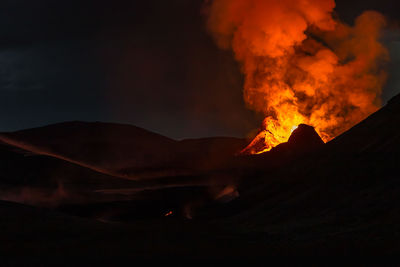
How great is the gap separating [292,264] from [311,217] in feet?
49.8

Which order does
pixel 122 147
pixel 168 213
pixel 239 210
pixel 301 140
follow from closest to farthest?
pixel 239 210 → pixel 168 213 → pixel 301 140 → pixel 122 147

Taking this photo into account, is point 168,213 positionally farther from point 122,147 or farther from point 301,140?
point 122,147

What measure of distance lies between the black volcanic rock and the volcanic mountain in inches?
7.5

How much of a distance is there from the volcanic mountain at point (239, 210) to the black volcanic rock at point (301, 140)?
0.19 metres

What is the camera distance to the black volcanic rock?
76875 mm

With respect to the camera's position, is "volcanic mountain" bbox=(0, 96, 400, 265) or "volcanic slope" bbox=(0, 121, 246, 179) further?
"volcanic slope" bbox=(0, 121, 246, 179)

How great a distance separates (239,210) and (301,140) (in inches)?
1455

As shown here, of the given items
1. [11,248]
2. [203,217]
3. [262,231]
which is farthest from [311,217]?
[11,248]

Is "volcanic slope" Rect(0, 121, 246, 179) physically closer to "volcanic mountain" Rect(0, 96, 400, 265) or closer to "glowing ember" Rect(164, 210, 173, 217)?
"volcanic mountain" Rect(0, 96, 400, 265)

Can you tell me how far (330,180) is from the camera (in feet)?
131

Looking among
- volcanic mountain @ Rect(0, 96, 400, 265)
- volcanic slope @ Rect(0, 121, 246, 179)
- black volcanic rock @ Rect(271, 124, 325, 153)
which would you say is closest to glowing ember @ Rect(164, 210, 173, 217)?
volcanic mountain @ Rect(0, 96, 400, 265)

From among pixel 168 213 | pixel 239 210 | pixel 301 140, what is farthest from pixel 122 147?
pixel 239 210

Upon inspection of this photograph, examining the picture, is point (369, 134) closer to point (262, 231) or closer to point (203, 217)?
point (203, 217)

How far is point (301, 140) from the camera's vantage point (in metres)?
78.0
